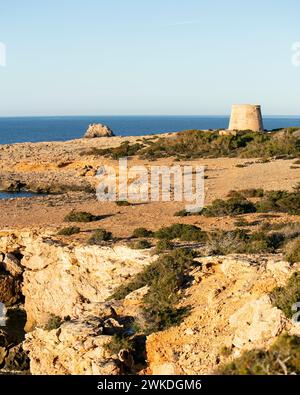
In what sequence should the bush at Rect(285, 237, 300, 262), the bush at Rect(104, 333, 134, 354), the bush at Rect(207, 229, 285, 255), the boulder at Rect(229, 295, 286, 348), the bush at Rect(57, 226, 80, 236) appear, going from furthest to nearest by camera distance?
the bush at Rect(57, 226, 80, 236)
the bush at Rect(207, 229, 285, 255)
the bush at Rect(285, 237, 300, 262)
the bush at Rect(104, 333, 134, 354)
the boulder at Rect(229, 295, 286, 348)

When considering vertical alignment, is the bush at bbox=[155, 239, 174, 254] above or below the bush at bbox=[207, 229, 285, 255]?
below

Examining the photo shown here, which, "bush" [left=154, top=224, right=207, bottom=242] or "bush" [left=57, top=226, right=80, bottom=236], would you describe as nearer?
"bush" [left=154, top=224, right=207, bottom=242]

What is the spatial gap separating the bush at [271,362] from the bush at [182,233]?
9.33 meters

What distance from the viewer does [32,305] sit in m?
18.3

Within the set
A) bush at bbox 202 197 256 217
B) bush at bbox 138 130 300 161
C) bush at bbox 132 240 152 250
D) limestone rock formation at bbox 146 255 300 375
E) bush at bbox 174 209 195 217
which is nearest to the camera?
limestone rock formation at bbox 146 255 300 375

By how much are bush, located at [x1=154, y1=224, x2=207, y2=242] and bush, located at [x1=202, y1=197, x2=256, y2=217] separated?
2.52m

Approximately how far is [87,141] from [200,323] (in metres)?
43.3

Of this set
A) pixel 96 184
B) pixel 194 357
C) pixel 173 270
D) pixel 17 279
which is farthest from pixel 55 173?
pixel 194 357

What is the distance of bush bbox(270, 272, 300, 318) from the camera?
30.3 feet

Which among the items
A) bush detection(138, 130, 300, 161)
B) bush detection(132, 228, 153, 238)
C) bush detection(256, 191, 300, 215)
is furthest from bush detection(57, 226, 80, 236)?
bush detection(138, 130, 300, 161)

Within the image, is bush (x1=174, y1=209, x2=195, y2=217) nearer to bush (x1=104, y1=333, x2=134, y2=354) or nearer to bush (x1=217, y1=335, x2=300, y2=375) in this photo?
bush (x1=104, y1=333, x2=134, y2=354)

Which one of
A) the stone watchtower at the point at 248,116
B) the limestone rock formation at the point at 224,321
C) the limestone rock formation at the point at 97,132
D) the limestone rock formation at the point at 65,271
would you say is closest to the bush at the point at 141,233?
the limestone rock formation at the point at 65,271

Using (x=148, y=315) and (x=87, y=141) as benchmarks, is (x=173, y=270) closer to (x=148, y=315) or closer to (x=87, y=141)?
(x=148, y=315)

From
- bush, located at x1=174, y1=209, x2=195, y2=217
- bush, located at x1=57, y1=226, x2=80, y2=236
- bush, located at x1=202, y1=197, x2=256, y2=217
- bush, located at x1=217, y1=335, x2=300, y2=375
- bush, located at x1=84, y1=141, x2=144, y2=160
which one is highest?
bush, located at x1=84, y1=141, x2=144, y2=160
